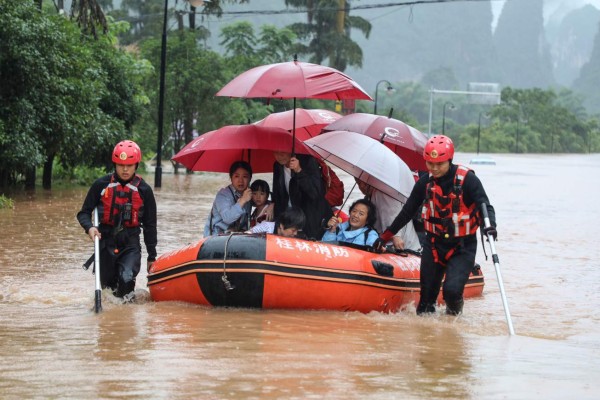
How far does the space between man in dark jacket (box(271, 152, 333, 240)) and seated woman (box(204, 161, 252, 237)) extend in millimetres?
382

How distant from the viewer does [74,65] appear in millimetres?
23500

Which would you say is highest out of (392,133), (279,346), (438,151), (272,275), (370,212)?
(392,133)

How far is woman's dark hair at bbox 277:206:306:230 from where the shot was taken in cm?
1017

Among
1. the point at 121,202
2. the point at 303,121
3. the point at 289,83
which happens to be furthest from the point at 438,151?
the point at 303,121

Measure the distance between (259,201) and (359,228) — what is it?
1024 millimetres

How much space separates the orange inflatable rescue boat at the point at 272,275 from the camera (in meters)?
9.45

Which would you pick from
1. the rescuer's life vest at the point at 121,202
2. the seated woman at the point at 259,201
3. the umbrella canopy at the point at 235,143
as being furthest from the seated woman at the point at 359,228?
the rescuer's life vest at the point at 121,202

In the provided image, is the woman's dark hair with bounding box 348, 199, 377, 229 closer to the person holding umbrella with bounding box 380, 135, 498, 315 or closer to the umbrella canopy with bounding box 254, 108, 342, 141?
the person holding umbrella with bounding box 380, 135, 498, 315

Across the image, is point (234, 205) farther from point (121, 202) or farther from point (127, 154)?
point (127, 154)

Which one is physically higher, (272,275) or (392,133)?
(392,133)

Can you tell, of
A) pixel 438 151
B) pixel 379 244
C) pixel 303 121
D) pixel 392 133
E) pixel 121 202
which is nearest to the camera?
pixel 438 151

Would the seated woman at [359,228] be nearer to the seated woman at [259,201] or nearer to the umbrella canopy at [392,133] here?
the seated woman at [259,201]

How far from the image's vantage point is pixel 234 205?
1055 cm

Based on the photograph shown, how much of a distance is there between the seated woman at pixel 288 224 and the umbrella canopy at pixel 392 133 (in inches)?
92.6
